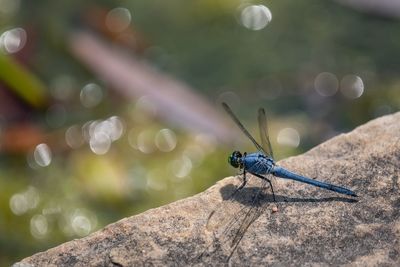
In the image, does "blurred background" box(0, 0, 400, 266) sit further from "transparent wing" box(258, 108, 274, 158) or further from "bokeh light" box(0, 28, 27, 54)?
"transparent wing" box(258, 108, 274, 158)

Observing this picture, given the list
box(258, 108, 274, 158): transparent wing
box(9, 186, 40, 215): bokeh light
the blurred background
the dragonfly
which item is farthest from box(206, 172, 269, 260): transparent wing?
box(9, 186, 40, 215): bokeh light

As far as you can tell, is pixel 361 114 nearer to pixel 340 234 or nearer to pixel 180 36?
pixel 180 36

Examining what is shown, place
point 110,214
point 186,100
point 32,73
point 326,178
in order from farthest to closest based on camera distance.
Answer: point 32,73
point 186,100
point 110,214
point 326,178

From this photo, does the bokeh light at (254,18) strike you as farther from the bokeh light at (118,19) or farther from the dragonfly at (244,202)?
the dragonfly at (244,202)

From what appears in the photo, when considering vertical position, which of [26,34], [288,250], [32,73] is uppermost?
[26,34]

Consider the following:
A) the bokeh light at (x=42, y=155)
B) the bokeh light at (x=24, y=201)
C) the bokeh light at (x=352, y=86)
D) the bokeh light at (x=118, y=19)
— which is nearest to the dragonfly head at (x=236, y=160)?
the bokeh light at (x=24, y=201)

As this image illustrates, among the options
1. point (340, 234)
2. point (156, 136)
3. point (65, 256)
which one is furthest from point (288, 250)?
point (156, 136)
